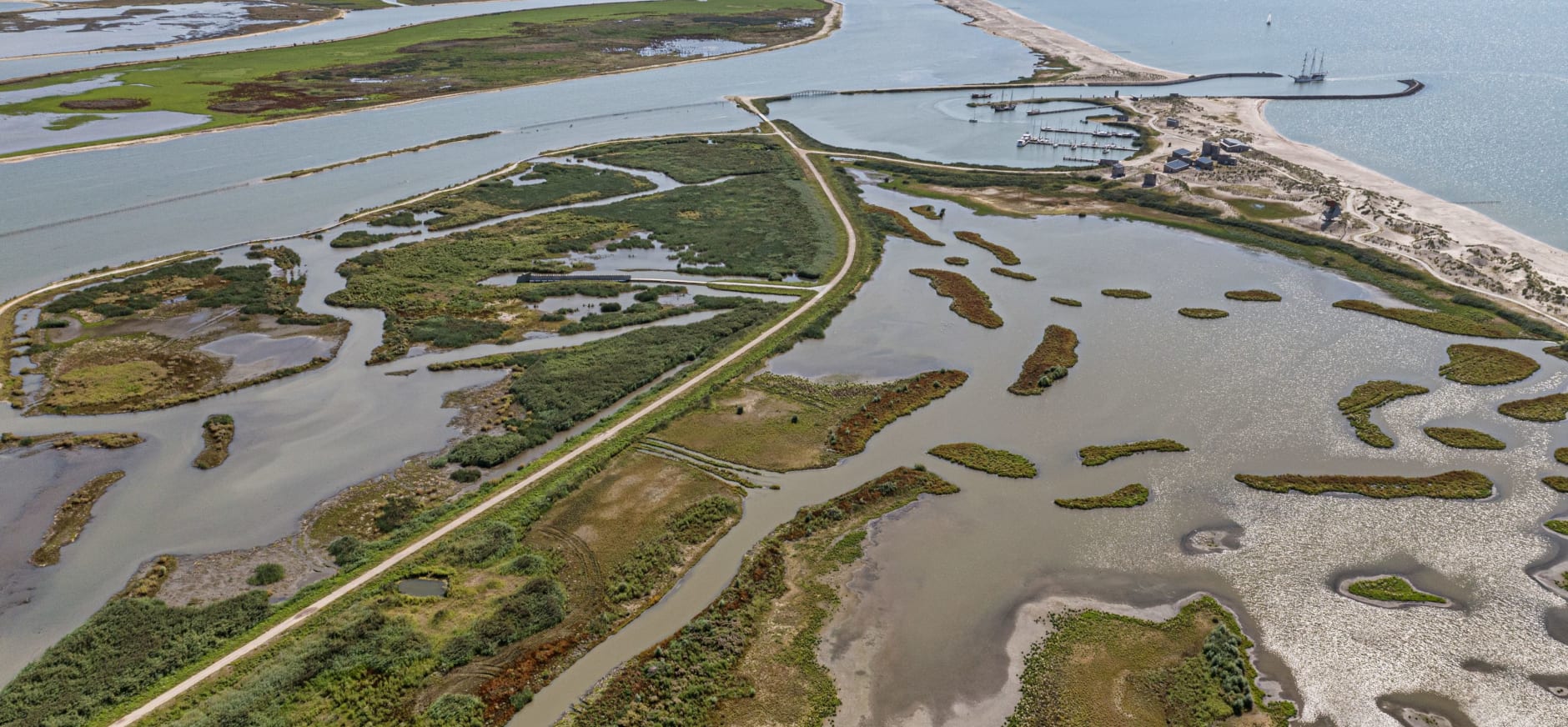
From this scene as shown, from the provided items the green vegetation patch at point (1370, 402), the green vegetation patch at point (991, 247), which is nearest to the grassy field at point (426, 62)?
the green vegetation patch at point (991, 247)

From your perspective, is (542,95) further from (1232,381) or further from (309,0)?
(309,0)

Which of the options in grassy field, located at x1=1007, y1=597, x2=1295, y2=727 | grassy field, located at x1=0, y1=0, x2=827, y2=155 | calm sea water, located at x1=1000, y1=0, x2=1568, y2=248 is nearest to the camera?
grassy field, located at x1=1007, y1=597, x2=1295, y2=727

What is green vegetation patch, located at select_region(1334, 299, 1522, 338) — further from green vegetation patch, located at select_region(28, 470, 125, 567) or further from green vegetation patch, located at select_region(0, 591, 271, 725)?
green vegetation patch, located at select_region(28, 470, 125, 567)

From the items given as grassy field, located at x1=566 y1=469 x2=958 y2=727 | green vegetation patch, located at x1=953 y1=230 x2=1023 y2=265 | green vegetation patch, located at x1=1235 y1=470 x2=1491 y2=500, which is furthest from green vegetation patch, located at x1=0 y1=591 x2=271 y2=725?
green vegetation patch, located at x1=953 y1=230 x2=1023 y2=265

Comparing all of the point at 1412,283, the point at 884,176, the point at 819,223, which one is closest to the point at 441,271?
the point at 819,223

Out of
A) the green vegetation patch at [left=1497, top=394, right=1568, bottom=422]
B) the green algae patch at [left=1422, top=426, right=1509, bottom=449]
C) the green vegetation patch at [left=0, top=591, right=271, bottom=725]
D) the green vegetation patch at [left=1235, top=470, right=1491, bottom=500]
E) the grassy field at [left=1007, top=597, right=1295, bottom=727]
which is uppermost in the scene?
the green vegetation patch at [left=1497, top=394, right=1568, bottom=422]

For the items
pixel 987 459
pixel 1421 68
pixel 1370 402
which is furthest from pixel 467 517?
pixel 1421 68

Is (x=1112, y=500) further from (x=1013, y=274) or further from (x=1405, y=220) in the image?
(x=1405, y=220)

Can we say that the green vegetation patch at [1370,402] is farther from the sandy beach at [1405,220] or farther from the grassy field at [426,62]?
the grassy field at [426,62]
